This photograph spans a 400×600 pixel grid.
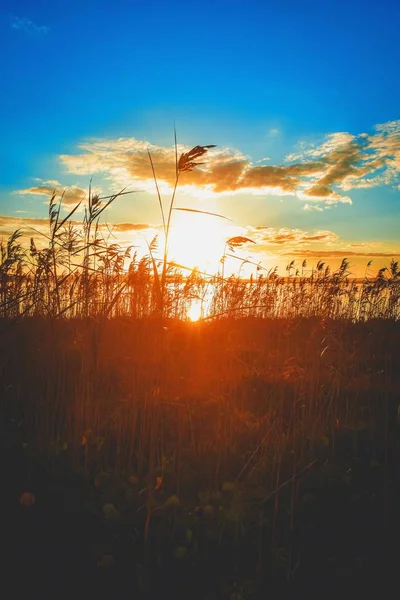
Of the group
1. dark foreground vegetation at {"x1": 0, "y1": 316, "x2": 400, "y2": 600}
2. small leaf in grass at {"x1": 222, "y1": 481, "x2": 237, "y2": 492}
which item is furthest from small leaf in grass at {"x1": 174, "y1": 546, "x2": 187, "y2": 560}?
small leaf in grass at {"x1": 222, "y1": 481, "x2": 237, "y2": 492}

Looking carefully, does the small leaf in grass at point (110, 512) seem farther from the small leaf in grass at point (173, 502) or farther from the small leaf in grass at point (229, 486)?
the small leaf in grass at point (229, 486)

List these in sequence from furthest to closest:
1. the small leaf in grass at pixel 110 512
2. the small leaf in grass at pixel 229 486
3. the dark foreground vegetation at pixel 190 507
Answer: the small leaf in grass at pixel 229 486 → the small leaf in grass at pixel 110 512 → the dark foreground vegetation at pixel 190 507

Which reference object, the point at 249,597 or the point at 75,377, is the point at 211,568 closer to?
the point at 249,597

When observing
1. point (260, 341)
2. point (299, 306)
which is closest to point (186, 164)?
point (260, 341)

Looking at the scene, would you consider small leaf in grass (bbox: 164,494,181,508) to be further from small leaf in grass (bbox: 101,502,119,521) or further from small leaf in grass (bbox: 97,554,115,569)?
small leaf in grass (bbox: 97,554,115,569)

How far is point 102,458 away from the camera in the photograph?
2.72m

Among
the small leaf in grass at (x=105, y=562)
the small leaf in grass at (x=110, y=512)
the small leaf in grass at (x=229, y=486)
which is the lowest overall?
the small leaf in grass at (x=105, y=562)

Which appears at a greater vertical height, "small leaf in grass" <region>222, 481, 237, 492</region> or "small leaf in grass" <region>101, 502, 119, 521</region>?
"small leaf in grass" <region>222, 481, 237, 492</region>

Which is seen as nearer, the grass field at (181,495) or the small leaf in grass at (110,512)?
the grass field at (181,495)

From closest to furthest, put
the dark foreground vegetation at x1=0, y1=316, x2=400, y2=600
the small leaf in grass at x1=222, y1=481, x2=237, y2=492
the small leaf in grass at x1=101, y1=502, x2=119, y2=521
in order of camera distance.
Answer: the dark foreground vegetation at x1=0, y1=316, x2=400, y2=600 < the small leaf in grass at x1=101, y1=502, x2=119, y2=521 < the small leaf in grass at x1=222, y1=481, x2=237, y2=492

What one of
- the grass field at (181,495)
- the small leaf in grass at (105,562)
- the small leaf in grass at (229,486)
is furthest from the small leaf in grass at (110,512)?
the small leaf in grass at (229,486)

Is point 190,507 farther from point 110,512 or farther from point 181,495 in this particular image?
point 110,512

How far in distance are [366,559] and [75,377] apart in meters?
2.73

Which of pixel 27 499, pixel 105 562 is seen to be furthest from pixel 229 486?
pixel 27 499
